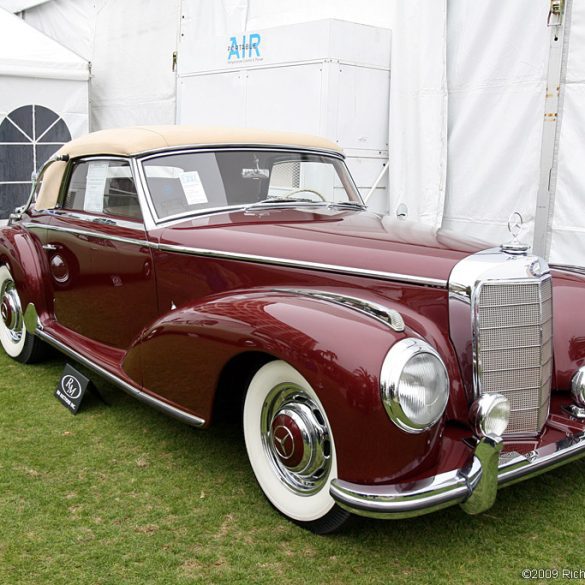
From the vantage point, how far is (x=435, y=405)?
2340 millimetres

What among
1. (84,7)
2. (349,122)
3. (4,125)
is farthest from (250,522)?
(84,7)

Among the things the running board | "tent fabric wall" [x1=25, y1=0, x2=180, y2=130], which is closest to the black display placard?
the running board

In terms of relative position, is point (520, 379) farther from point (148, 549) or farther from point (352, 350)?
point (148, 549)

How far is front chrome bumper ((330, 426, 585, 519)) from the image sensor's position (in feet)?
7.43

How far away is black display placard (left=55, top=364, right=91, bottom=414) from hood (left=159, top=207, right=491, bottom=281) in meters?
1.07

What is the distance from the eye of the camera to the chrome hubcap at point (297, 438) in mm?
2596

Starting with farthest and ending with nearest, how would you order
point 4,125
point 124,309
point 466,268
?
1. point 4,125
2. point 124,309
3. point 466,268

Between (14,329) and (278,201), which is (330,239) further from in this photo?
(14,329)

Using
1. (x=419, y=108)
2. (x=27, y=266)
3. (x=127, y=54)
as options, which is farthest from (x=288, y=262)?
(x=127, y=54)

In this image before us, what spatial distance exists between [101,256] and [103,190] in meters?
0.42

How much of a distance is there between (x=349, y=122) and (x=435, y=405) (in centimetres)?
471

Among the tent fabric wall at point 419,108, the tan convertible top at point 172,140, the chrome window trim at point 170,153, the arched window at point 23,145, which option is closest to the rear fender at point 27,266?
the tan convertible top at point 172,140

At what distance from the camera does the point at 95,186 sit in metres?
4.13

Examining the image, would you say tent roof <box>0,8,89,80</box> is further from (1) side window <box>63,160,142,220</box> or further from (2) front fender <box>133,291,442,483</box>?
(2) front fender <box>133,291,442,483</box>
